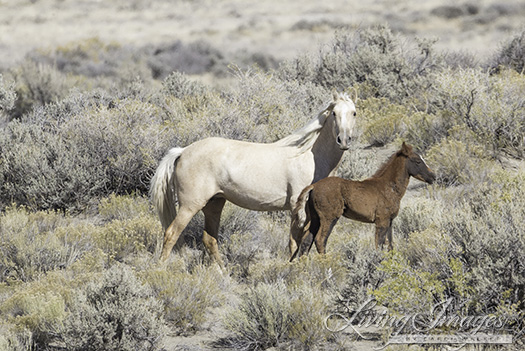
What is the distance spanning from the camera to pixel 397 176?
715 centimetres

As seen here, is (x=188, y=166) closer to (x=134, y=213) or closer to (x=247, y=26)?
Result: (x=134, y=213)

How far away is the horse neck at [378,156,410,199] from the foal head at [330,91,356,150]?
539 millimetres

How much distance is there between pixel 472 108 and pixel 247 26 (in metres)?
52.2

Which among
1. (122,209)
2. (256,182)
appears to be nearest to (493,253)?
(256,182)

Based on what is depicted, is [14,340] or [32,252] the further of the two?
[32,252]

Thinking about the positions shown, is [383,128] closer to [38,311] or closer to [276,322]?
[276,322]

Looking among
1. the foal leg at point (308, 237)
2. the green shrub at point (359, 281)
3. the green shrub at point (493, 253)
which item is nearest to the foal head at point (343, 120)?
the foal leg at point (308, 237)

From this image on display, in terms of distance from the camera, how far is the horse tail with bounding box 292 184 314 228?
697cm

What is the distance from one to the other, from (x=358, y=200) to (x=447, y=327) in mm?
1793

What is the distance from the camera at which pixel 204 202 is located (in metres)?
7.42

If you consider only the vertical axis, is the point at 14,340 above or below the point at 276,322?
above

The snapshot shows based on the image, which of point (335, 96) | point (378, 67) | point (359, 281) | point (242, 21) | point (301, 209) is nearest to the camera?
point (359, 281)

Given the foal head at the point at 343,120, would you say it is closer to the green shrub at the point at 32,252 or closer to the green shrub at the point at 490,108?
the green shrub at the point at 32,252

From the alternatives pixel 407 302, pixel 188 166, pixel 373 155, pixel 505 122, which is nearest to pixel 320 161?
pixel 188 166
